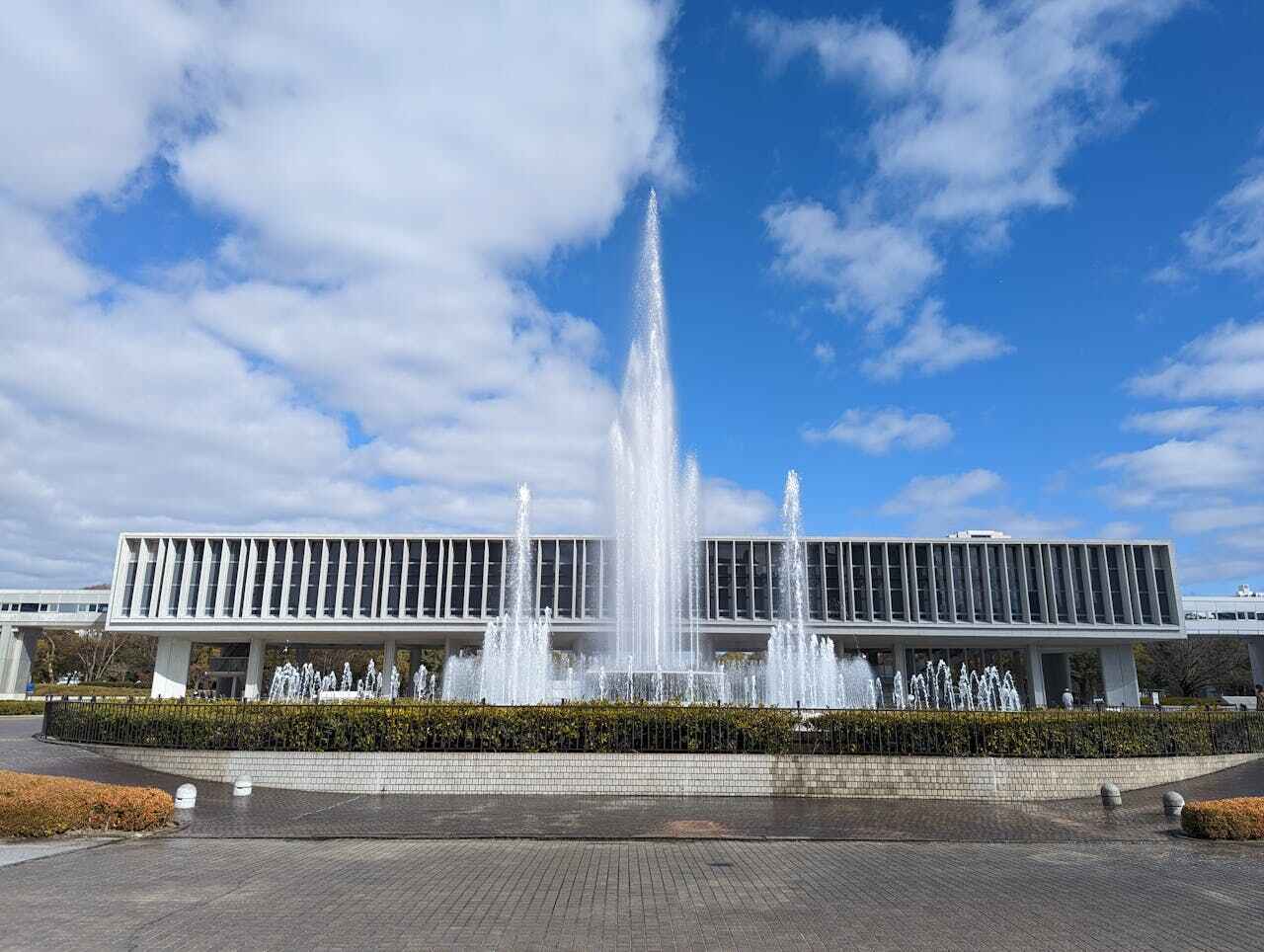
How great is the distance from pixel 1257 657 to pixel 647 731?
60071 mm

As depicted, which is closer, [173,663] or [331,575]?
[331,575]

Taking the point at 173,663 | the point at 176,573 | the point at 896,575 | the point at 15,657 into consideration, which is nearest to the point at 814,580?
the point at 896,575

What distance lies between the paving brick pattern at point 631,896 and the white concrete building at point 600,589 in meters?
38.6

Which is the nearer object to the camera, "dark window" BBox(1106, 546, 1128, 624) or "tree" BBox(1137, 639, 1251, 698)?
"dark window" BBox(1106, 546, 1128, 624)

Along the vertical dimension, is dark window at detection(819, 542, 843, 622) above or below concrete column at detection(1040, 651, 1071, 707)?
above

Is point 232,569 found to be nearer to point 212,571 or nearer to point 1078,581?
point 212,571

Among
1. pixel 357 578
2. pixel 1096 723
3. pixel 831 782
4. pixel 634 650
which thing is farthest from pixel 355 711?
pixel 357 578

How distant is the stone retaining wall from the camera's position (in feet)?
46.6

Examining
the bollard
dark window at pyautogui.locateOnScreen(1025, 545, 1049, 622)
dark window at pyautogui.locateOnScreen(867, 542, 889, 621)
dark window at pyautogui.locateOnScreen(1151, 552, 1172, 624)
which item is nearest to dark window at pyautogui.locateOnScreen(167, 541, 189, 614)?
dark window at pyautogui.locateOnScreen(867, 542, 889, 621)

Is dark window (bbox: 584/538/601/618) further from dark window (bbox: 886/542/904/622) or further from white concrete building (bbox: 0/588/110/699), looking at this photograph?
white concrete building (bbox: 0/588/110/699)

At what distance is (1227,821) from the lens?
11.2m

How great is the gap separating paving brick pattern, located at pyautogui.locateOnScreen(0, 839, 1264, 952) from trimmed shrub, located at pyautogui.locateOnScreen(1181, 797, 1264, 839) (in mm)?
501

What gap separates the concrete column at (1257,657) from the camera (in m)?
55.1

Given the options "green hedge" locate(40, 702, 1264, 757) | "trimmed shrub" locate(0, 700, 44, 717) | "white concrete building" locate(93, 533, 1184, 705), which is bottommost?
"trimmed shrub" locate(0, 700, 44, 717)
